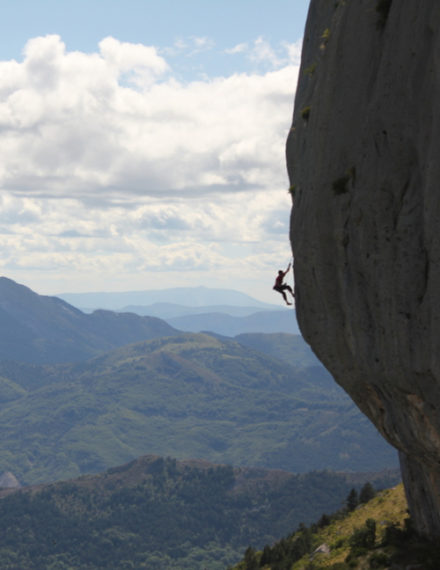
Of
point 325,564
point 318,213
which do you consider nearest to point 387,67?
point 318,213

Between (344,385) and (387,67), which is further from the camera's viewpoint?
(344,385)

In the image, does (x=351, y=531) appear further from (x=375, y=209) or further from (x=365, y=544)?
(x=375, y=209)

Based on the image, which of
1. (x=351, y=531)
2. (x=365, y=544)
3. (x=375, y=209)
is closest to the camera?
(x=375, y=209)

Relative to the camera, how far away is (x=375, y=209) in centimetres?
2445

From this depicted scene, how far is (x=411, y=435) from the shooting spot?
27984mm

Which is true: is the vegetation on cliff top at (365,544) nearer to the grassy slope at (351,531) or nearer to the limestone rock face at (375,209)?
the grassy slope at (351,531)

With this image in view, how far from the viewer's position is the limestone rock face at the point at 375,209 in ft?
74.8

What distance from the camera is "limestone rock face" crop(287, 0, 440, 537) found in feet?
74.8

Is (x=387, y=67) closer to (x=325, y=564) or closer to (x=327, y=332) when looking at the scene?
(x=327, y=332)

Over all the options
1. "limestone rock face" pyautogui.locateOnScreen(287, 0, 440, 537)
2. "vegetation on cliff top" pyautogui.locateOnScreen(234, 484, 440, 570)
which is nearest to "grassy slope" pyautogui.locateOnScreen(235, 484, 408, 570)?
"vegetation on cliff top" pyautogui.locateOnScreen(234, 484, 440, 570)

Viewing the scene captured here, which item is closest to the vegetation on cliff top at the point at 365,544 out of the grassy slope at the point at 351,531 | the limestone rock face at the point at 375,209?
the grassy slope at the point at 351,531

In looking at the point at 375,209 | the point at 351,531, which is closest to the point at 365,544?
the point at 351,531

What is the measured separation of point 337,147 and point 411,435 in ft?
40.2

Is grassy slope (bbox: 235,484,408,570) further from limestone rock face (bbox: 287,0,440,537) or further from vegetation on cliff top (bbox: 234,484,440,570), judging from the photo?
limestone rock face (bbox: 287,0,440,537)
